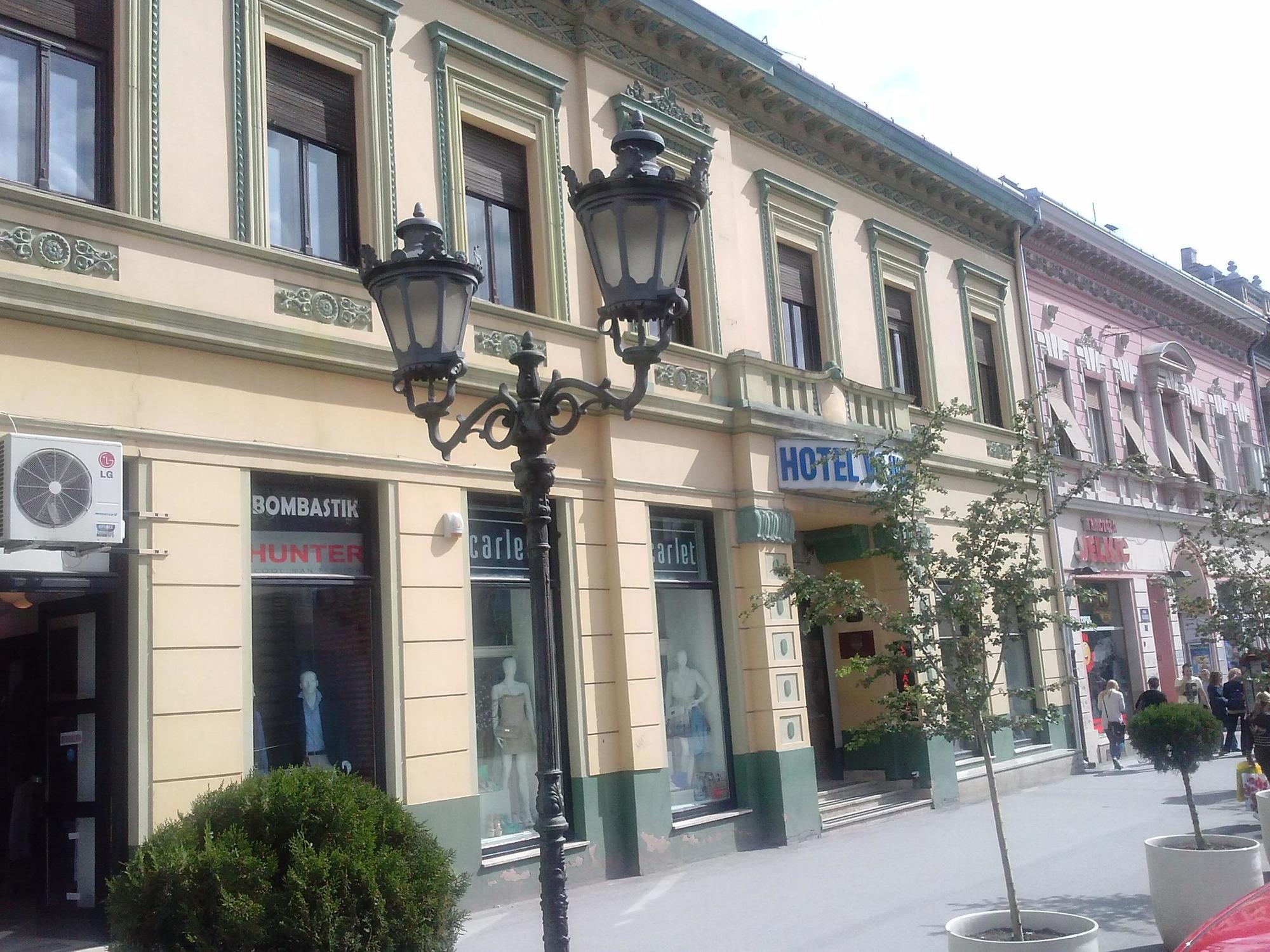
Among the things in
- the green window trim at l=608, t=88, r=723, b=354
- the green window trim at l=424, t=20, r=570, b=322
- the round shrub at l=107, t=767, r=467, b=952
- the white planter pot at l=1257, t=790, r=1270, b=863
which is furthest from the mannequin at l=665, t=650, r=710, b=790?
the round shrub at l=107, t=767, r=467, b=952

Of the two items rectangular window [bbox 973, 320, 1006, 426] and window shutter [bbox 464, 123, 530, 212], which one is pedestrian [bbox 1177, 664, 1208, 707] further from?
window shutter [bbox 464, 123, 530, 212]

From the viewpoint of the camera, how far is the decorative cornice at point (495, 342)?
11.4 m

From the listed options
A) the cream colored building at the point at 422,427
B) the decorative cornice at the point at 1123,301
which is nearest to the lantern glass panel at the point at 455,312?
the cream colored building at the point at 422,427

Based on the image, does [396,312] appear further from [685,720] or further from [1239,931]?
[685,720]

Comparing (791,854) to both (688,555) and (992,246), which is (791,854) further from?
(992,246)

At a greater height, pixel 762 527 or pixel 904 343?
pixel 904 343

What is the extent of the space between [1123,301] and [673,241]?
70.5 ft

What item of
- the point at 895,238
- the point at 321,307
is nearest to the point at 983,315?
the point at 895,238

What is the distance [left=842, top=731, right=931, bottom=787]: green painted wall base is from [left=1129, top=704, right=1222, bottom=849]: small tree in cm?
614

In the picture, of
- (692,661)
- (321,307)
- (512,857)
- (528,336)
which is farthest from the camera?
(692,661)

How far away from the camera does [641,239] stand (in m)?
5.31

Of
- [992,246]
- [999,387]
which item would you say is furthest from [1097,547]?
[992,246]

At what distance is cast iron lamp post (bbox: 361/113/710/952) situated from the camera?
5.28m

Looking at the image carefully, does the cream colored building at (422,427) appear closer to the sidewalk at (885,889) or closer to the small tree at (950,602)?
the sidewalk at (885,889)
